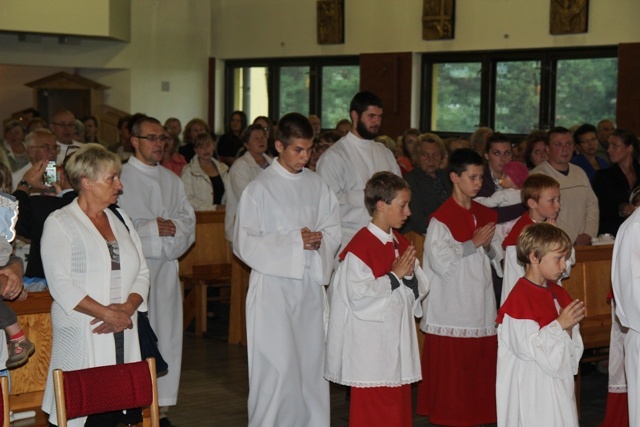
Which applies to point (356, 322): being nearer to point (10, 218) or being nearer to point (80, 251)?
point (80, 251)

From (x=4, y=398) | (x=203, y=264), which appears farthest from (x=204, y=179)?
(x=4, y=398)

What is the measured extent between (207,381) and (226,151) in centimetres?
656

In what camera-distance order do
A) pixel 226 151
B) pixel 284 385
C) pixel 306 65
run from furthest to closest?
1. pixel 306 65
2. pixel 226 151
3. pixel 284 385

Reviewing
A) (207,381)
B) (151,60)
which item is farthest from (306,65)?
(207,381)

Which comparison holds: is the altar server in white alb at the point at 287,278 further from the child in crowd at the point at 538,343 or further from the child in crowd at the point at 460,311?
the child in crowd at the point at 538,343

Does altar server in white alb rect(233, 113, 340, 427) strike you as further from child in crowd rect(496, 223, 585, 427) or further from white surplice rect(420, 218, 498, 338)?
child in crowd rect(496, 223, 585, 427)

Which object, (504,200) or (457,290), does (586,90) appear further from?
(457,290)

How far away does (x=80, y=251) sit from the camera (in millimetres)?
4559

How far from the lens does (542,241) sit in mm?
4617

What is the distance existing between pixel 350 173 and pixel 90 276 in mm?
2688

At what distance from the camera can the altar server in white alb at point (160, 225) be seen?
6.15 metres

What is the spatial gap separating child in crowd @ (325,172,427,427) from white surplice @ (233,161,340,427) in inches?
17.8

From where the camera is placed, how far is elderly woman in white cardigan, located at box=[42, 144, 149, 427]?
4.53m

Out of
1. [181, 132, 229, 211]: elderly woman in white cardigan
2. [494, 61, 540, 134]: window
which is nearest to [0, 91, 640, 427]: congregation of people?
[181, 132, 229, 211]: elderly woman in white cardigan
